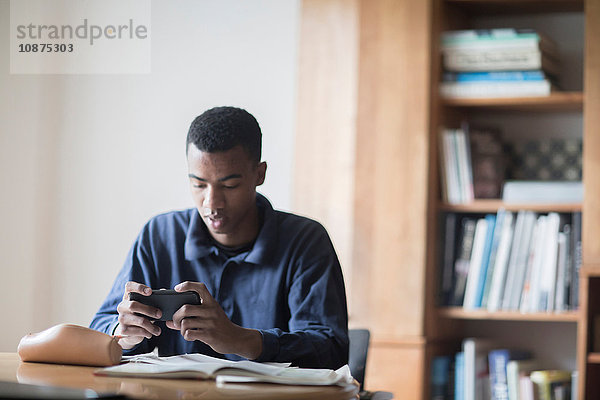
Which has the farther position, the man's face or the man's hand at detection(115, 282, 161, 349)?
the man's face

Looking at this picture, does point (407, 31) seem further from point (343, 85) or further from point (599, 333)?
point (599, 333)

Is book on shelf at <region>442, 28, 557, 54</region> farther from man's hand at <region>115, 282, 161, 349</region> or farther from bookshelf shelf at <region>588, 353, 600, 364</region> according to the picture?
man's hand at <region>115, 282, 161, 349</region>

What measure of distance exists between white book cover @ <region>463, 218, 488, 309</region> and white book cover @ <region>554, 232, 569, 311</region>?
255 millimetres

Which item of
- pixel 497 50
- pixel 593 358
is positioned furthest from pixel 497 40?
pixel 593 358

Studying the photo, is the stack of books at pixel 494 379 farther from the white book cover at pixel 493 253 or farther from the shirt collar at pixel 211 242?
the shirt collar at pixel 211 242

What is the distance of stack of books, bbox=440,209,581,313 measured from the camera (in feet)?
9.29

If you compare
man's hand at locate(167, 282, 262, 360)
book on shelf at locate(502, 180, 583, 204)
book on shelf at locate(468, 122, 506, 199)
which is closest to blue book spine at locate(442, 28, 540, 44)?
book on shelf at locate(468, 122, 506, 199)

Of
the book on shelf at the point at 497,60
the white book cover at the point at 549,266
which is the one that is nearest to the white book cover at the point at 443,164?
the book on shelf at the point at 497,60

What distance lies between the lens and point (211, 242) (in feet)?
6.29

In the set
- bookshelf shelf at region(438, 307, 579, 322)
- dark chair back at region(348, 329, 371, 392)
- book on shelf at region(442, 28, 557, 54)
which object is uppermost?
book on shelf at region(442, 28, 557, 54)

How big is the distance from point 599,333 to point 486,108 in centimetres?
90

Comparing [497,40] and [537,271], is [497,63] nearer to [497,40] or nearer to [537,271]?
[497,40]

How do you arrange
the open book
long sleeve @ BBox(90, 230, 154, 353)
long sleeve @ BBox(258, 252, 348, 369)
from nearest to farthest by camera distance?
the open book, long sleeve @ BBox(258, 252, 348, 369), long sleeve @ BBox(90, 230, 154, 353)

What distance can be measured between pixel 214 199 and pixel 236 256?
14 centimetres
